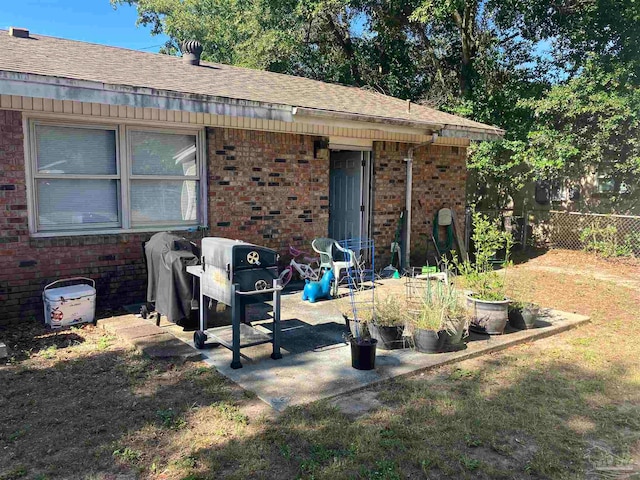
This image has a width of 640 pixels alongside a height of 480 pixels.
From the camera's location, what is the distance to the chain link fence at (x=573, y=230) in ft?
37.9

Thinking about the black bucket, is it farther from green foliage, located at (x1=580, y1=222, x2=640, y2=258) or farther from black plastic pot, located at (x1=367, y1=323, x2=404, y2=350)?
green foliage, located at (x1=580, y1=222, x2=640, y2=258)

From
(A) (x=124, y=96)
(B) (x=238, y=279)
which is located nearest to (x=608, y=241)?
(B) (x=238, y=279)

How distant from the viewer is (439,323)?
16.1ft

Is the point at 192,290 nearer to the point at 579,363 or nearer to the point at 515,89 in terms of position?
the point at 579,363

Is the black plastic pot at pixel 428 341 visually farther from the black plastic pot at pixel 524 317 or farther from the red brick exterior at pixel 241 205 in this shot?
the red brick exterior at pixel 241 205

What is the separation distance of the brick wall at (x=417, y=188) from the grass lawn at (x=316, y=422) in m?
4.58

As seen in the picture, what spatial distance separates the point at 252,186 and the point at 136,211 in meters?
1.80

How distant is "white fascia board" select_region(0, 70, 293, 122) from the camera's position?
187 inches

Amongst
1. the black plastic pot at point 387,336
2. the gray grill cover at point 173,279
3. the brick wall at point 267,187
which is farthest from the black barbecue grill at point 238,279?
the brick wall at point 267,187

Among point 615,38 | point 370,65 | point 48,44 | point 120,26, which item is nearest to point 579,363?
point 48,44

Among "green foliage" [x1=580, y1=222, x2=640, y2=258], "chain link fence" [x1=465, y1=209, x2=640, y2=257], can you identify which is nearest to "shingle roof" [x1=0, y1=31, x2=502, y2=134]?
"chain link fence" [x1=465, y1=209, x2=640, y2=257]

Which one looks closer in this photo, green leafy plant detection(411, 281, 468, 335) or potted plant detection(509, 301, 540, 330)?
green leafy plant detection(411, 281, 468, 335)

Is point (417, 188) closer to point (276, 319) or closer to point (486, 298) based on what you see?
point (486, 298)

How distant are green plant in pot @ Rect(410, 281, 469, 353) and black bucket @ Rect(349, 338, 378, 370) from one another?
70cm
